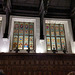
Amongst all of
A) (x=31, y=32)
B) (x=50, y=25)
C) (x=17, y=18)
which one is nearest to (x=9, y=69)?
(x=31, y=32)

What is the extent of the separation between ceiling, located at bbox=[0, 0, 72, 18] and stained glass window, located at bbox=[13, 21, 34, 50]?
89 centimetres

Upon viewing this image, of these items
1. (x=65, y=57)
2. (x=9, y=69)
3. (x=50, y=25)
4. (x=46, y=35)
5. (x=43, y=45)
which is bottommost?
(x=9, y=69)

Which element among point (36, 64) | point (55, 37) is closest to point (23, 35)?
point (55, 37)

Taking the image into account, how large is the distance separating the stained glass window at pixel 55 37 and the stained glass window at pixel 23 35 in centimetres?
128

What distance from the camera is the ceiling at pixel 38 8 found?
722cm

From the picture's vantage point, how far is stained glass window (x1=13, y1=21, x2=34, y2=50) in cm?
705

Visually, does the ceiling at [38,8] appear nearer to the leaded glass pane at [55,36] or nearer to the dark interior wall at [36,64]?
the leaded glass pane at [55,36]

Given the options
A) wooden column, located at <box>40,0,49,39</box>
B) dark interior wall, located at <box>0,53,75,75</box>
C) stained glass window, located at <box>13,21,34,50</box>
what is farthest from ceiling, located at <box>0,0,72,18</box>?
dark interior wall, located at <box>0,53,75,75</box>

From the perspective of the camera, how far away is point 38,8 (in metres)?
7.48

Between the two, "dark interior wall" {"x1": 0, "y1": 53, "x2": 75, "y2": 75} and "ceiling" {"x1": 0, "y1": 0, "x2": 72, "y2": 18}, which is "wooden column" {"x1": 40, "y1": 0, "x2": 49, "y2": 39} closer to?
"ceiling" {"x1": 0, "y1": 0, "x2": 72, "y2": 18}

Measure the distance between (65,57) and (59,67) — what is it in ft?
2.47

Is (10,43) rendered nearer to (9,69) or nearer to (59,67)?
(9,69)

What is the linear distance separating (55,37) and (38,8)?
2.67 m

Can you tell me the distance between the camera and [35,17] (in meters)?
7.32
